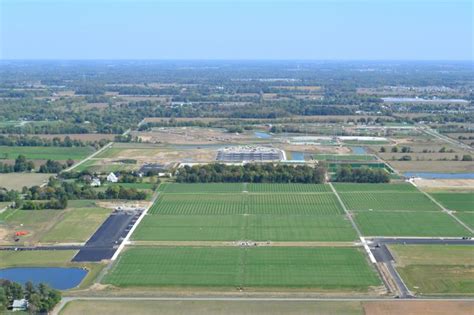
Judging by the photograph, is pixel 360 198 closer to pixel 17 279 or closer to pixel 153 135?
pixel 17 279

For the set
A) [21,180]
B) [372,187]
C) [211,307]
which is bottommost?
[211,307]

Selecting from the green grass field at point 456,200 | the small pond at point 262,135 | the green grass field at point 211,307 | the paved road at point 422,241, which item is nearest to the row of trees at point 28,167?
the small pond at point 262,135

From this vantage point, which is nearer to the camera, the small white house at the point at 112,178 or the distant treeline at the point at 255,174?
the distant treeline at the point at 255,174

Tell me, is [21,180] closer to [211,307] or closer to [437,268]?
[211,307]

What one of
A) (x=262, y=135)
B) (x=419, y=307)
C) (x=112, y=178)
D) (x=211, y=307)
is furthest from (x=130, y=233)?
(x=262, y=135)

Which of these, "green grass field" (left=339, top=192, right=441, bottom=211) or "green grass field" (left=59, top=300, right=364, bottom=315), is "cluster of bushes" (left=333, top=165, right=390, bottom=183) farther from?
"green grass field" (left=59, top=300, right=364, bottom=315)

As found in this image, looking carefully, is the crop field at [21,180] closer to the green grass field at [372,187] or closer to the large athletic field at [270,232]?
the large athletic field at [270,232]
